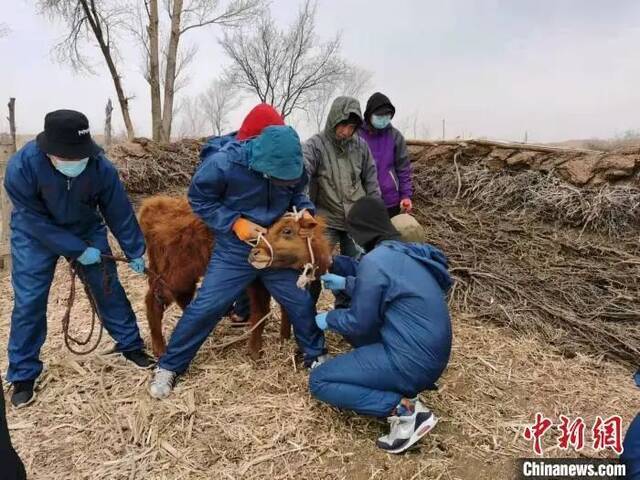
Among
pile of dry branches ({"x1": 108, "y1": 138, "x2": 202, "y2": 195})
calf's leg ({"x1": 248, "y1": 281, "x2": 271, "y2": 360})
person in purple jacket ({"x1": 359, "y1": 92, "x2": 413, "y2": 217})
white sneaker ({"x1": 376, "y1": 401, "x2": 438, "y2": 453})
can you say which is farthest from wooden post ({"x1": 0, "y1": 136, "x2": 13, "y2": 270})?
white sneaker ({"x1": 376, "y1": 401, "x2": 438, "y2": 453})

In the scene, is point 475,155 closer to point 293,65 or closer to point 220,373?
point 220,373

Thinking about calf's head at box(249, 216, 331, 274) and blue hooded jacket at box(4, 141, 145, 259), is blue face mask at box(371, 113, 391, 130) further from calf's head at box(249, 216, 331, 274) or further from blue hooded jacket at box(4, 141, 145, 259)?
blue hooded jacket at box(4, 141, 145, 259)

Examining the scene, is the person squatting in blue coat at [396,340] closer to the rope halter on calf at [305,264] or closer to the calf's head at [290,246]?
the rope halter on calf at [305,264]

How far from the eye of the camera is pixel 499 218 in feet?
21.2

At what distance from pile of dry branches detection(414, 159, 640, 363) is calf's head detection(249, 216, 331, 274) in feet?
8.16

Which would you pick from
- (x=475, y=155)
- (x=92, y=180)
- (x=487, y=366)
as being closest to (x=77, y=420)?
Answer: (x=92, y=180)

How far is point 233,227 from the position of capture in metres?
3.55

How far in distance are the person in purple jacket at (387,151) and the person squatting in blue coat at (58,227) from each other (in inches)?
98.8

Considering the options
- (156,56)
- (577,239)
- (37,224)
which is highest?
(156,56)

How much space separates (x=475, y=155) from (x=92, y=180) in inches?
209

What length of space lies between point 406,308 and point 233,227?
1319 millimetres

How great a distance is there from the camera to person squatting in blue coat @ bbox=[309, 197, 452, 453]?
3012 mm

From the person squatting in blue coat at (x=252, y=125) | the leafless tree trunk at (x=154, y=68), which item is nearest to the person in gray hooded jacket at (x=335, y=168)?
the person squatting in blue coat at (x=252, y=125)

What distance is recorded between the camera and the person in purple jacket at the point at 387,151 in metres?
5.13
